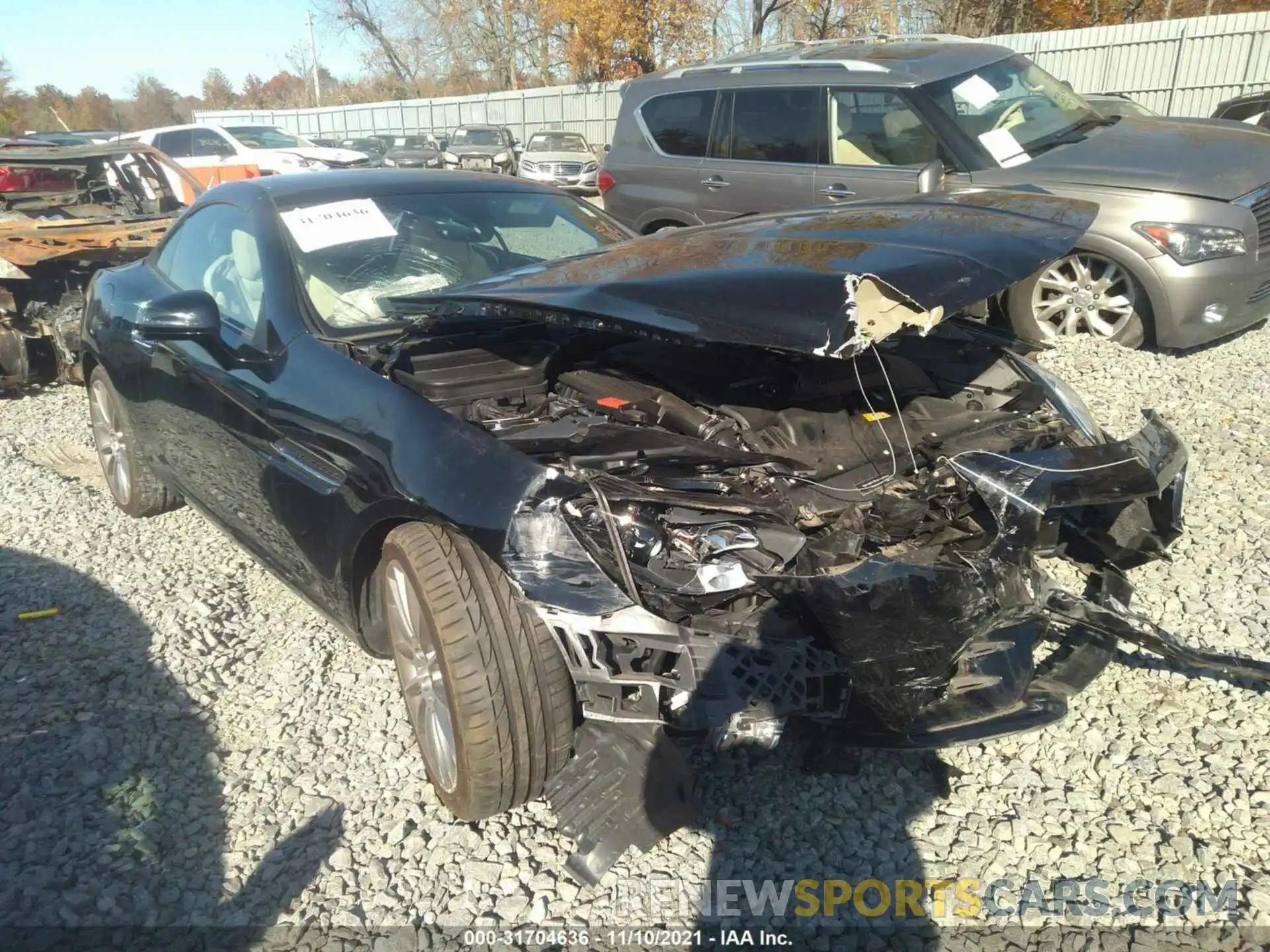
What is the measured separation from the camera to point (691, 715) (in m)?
2.17

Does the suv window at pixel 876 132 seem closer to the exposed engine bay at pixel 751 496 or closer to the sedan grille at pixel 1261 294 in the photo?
the sedan grille at pixel 1261 294

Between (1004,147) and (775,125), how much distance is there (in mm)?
1723

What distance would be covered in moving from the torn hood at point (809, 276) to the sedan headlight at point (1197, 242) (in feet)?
8.88

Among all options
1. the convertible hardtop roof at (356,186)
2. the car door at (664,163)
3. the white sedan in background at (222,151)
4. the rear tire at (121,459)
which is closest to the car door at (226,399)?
the convertible hardtop roof at (356,186)

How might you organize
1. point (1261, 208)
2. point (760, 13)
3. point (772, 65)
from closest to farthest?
point (1261, 208), point (772, 65), point (760, 13)

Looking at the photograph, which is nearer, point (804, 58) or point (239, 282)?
point (239, 282)

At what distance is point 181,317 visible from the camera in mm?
3148

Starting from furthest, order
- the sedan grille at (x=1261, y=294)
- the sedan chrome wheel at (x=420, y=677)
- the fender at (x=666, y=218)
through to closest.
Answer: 1. the fender at (x=666, y=218)
2. the sedan grille at (x=1261, y=294)
3. the sedan chrome wheel at (x=420, y=677)

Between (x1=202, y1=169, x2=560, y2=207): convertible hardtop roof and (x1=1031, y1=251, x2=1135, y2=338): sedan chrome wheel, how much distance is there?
3492 millimetres

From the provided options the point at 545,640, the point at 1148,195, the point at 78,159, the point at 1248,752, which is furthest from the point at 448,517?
the point at 78,159

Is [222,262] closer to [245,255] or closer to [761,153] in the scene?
[245,255]

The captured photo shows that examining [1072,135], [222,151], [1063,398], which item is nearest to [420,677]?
[1063,398]

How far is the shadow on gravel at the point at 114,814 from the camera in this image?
233cm

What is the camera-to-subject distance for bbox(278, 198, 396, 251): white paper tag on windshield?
3369mm
